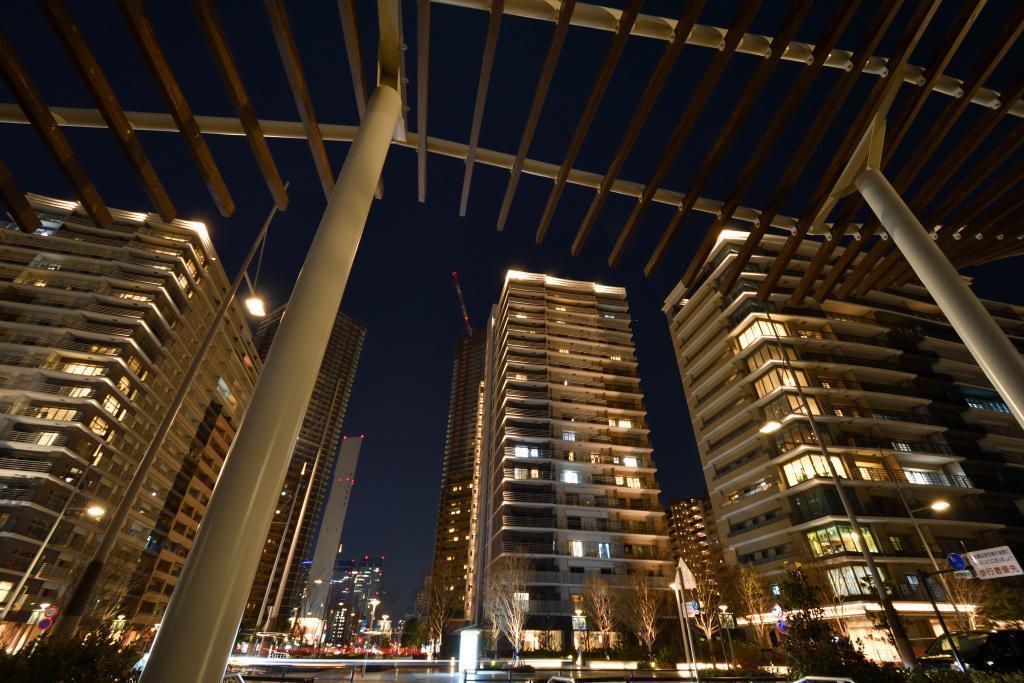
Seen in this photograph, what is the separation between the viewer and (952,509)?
131 ft

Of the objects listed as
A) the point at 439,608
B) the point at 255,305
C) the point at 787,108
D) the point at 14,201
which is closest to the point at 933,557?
the point at 787,108

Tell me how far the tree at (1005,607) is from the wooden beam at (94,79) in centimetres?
4199

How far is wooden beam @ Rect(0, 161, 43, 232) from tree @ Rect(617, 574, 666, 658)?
142ft

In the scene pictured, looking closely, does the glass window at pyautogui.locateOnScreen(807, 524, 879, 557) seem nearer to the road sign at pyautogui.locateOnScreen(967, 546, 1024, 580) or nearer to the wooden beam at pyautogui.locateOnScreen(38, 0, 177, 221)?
the road sign at pyautogui.locateOnScreen(967, 546, 1024, 580)

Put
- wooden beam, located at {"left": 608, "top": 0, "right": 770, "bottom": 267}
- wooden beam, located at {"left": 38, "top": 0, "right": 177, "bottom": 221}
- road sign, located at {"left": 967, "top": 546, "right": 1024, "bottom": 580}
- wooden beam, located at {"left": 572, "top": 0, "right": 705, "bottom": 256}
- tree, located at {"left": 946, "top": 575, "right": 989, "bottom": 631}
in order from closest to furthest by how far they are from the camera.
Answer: wooden beam, located at {"left": 38, "top": 0, "right": 177, "bottom": 221} → wooden beam, located at {"left": 572, "top": 0, "right": 705, "bottom": 256} → wooden beam, located at {"left": 608, "top": 0, "right": 770, "bottom": 267} → road sign, located at {"left": 967, "top": 546, "right": 1024, "bottom": 580} → tree, located at {"left": 946, "top": 575, "right": 989, "bottom": 631}

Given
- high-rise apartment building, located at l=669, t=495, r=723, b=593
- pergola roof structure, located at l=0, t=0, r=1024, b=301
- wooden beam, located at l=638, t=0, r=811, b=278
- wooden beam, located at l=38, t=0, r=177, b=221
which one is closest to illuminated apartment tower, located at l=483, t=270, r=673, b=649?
pergola roof structure, located at l=0, t=0, r=1024, b=301

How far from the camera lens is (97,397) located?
161ft

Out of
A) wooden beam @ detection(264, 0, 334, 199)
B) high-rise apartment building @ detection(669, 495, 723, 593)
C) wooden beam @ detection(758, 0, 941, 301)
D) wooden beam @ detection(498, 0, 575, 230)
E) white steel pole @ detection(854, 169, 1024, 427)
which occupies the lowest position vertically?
white steel pole @ detection(854, 169, 1024, 427)

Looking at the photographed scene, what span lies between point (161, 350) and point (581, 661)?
60.3 metres

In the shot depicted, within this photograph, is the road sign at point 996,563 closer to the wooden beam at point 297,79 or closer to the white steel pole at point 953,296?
the white steel pole at point 953,296

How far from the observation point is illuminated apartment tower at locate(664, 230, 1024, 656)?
36781 mm

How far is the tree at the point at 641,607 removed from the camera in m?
39.4

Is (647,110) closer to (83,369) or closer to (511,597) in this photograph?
(511,597)

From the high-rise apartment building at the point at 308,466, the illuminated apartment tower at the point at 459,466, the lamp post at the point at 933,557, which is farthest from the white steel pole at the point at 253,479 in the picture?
the high-rise apartment building at the point at 308,466
